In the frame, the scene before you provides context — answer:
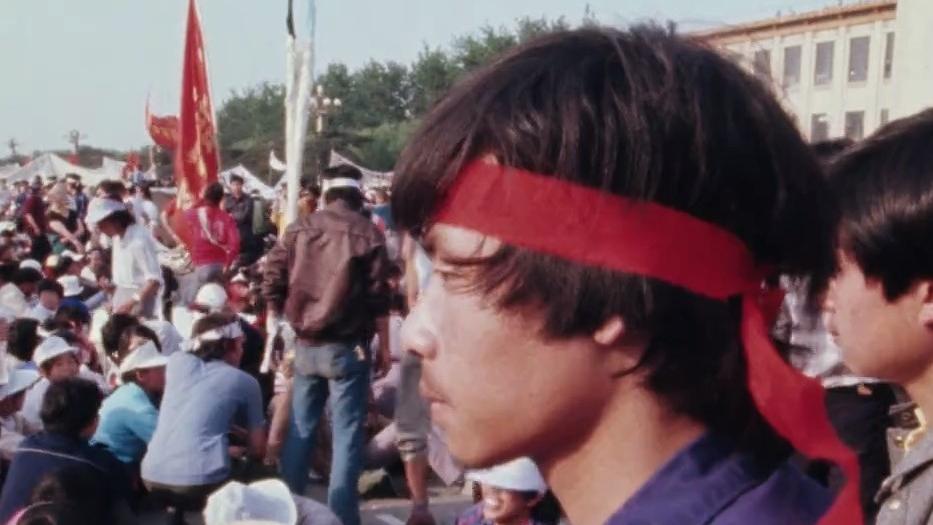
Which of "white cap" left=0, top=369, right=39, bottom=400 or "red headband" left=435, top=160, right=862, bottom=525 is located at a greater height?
"red headband" left=435, top=160, right=862, bottom=525

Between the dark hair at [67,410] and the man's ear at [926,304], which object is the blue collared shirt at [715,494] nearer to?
the man's ear at [926,304]

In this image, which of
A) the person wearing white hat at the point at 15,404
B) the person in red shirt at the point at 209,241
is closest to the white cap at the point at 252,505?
the person wearing white hat at the point at 15,404

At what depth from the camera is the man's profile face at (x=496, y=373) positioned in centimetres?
124

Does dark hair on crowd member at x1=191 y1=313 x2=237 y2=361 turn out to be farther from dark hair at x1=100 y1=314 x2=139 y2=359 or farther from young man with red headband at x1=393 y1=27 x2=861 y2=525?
young man with red headband at x1=393 y1=27 x2=861 y2=525

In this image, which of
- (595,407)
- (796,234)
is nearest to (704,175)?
(796,234)

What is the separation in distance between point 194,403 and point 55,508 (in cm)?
155

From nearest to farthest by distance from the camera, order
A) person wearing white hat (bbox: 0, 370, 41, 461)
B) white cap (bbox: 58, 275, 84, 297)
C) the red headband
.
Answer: the red headband → person wearing white hat (bbox: 0, 370, 41, 461) → white cap (bbox: 58, 275, 84, 297)

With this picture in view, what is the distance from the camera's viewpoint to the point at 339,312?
6312 mm

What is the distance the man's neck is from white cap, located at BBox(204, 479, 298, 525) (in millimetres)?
3438

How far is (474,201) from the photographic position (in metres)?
1.24

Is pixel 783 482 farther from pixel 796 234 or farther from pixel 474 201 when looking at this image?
pixel 474 201

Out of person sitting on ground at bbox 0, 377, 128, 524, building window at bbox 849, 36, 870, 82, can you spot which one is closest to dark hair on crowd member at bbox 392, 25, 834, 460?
person sitting on ground at bbox 0, 377, 128, 524

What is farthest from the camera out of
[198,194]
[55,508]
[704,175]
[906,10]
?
[906,10]

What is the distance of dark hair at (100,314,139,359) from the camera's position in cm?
808
